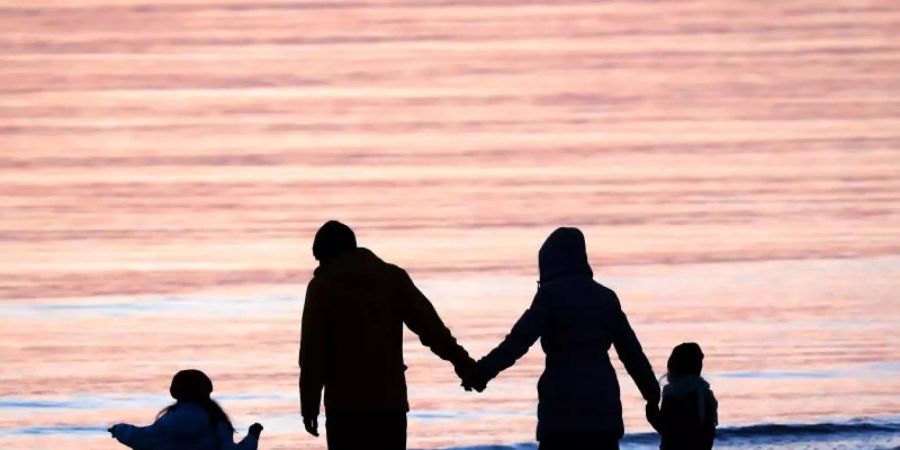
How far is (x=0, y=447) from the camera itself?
1337cm

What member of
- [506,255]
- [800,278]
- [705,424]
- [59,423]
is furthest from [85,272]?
[705,424]

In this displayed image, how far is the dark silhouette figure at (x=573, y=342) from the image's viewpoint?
26.0 ft

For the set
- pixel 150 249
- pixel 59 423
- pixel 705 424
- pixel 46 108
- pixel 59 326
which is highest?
pixel 46 108

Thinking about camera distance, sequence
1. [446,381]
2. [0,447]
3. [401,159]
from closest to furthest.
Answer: [0,447]
[446,381]
[401,159]

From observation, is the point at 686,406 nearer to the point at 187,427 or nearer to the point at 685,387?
the point at 685,387

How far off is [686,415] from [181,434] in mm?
2261

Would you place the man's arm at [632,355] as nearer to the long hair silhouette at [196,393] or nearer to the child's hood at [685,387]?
the child's hood at [685,387]

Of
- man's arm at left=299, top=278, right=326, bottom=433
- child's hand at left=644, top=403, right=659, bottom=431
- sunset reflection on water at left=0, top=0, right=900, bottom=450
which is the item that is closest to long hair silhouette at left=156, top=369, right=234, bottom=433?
man's arm at left=299, top=278, right=326, bottom=433

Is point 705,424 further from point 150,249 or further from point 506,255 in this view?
point 150,249

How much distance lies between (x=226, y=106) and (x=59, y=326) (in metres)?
10.5

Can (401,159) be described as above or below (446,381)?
above

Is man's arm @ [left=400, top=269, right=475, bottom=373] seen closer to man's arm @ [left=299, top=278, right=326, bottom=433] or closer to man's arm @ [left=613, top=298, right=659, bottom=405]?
man's arm @ [left=299, top=278, right=326, bottom=433]

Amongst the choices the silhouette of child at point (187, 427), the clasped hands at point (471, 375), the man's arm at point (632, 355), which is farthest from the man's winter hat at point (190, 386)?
the man's arm at point (632, 355)

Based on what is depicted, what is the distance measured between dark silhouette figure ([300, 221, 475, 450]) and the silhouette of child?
1.18 feet
